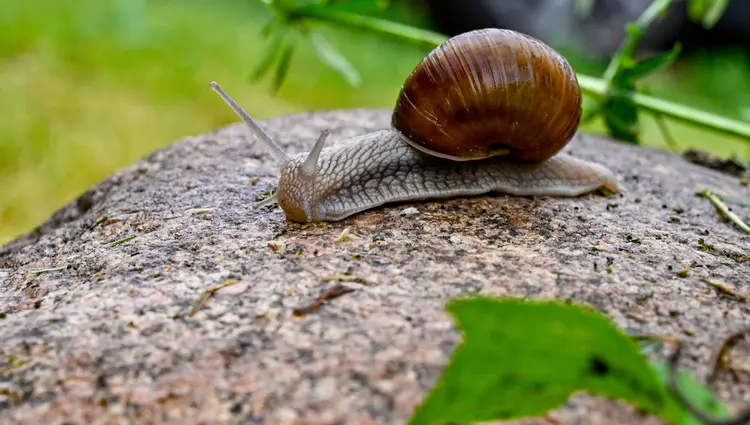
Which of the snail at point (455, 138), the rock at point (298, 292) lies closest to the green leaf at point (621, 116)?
the rock at point (298, 292)

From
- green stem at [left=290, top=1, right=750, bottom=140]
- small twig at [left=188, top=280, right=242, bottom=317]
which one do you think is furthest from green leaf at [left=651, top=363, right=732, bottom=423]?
green stem at [left=290, top=1, right=750, bottom=140]

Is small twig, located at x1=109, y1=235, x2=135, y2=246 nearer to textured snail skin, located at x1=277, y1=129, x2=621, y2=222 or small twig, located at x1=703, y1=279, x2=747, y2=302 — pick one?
textured snail skin, located at x1=277, y1=129, x2=621, y2=222

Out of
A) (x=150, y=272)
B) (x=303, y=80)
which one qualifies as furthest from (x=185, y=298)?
(x=303, y=80)

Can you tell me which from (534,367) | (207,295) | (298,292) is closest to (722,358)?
(534,367)

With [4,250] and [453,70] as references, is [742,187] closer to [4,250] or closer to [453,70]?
[453,70]

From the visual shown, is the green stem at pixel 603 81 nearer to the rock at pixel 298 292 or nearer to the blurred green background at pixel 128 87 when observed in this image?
the blurred green background at pixel 128 87
